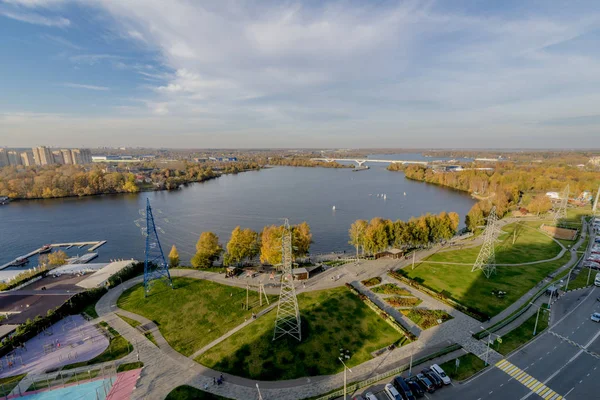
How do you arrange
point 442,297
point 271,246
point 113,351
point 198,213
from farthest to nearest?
point 198,213 → point 271,246 → point 442,297 → point 113,351

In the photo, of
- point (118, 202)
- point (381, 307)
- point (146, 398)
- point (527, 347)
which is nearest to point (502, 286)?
point (527, 347)

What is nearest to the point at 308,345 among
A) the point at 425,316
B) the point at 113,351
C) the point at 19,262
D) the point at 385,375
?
the point at 385,375

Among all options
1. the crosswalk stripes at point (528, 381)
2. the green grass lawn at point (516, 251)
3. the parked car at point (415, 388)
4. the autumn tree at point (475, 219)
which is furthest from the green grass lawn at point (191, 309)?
the autumn tree at point (475, 219)

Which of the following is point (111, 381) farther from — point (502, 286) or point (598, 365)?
point (502, 286)

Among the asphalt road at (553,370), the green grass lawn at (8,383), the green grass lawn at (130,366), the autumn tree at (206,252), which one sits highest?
the autumn tree at (206,252)

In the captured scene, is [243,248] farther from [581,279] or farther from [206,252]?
[581,279]

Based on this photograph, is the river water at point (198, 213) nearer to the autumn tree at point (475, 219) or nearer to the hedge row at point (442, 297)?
the autumn tree at point (475, 219)

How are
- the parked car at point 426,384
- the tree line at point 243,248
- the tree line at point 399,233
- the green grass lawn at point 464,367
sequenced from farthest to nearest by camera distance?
1. the tree line at point 399,233
2. the tree line at point 243,248
3. the green grass lawn at point 464,367
4. the parked car at point 426,384
